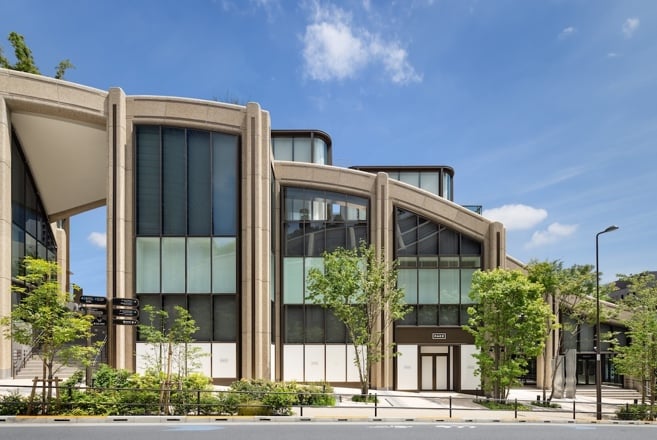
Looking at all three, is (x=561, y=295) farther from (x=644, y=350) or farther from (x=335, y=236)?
(x=335, y=236)

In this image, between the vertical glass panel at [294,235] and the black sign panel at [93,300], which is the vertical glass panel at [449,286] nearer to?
the vertical glass panel at [294,235]

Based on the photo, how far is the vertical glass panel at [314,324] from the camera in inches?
1156

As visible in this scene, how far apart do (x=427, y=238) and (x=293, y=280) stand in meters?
9.60

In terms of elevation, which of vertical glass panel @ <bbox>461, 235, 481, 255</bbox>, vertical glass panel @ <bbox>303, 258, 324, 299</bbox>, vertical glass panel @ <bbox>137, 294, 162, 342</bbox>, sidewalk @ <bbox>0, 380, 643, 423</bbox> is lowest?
sidewalk @ <bbox>0, 380, 643, 423</bbox>

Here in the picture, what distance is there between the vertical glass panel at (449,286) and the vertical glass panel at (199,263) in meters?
15.4

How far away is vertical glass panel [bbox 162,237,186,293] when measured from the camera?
25578 millimetres

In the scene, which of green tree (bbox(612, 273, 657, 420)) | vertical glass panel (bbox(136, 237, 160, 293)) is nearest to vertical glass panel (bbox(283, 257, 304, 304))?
vertical glass panel (bbox(136, 237, 160, 293))

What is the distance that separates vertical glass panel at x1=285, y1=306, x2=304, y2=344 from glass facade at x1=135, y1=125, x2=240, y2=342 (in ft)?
15.4

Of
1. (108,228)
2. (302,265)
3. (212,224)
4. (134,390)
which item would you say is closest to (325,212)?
(302,265)

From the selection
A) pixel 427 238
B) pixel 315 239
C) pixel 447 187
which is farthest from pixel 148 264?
pixel 447 187

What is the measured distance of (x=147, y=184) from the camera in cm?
2558

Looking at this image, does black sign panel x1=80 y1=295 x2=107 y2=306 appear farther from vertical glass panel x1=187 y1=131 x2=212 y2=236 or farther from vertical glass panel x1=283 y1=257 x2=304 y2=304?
vertical glass panel x1=283 y1=257 x2=304 y2=304

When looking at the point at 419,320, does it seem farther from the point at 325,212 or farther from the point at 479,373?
the point at 325,212

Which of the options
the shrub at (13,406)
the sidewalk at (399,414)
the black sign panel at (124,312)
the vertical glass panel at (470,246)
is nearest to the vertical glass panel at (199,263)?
the black sign panel at (124,312)
